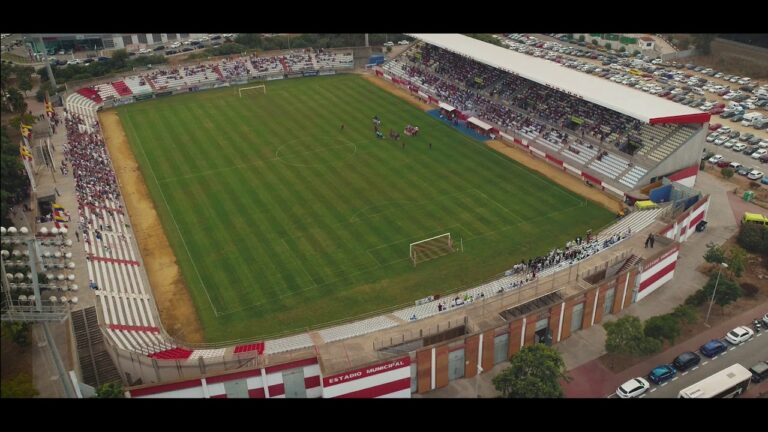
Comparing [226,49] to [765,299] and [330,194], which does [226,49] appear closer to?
[330,194]

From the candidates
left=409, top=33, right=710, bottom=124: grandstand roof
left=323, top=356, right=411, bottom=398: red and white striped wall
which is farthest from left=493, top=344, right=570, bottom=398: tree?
left=409, top=33, right=710, bottom=124: grandstand roof

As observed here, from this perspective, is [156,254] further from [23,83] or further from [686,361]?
[23,83]

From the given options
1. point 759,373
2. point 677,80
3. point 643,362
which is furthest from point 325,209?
point 677,80

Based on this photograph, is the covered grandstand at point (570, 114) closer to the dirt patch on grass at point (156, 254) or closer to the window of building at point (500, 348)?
the window of building at point (500, 348)

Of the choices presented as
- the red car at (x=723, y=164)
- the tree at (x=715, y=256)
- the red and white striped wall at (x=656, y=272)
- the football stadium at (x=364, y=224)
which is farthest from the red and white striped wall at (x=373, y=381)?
the red car at (x=723, y=164)

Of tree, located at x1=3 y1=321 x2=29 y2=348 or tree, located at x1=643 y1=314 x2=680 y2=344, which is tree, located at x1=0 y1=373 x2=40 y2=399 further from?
tree, located at x1=643 y1=314 x2=680 y2=344
